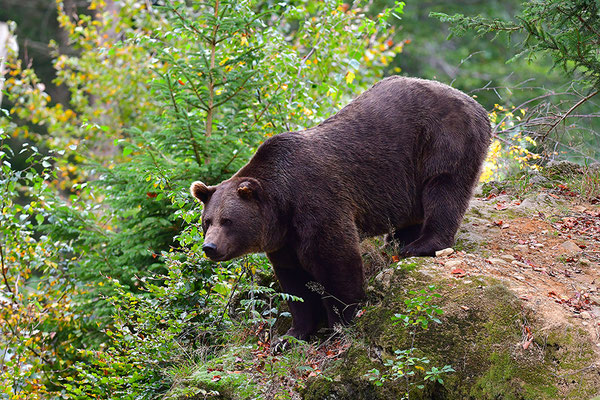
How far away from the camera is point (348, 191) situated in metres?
6.23

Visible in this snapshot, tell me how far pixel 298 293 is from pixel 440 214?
1485 millimetres

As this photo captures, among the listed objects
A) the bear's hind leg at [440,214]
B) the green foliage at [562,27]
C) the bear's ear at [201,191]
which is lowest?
the bear's hind leg at [440,214]

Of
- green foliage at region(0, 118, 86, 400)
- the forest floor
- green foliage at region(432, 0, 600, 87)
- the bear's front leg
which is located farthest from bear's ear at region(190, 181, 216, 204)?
green foliage at region(432, 0, 600, 87)

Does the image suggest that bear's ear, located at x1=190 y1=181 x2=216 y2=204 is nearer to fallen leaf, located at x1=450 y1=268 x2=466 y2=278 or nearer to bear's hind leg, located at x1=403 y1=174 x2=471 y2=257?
bear's hind leg, located at x1=403 y1=174 x2=471 y2=257

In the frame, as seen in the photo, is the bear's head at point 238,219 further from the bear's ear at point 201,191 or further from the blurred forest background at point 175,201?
the blurred forest background at point 175,201

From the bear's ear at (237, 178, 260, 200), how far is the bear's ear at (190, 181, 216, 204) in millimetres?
352

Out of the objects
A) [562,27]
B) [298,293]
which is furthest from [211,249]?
[562,27]

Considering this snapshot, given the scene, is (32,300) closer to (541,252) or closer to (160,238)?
(160,238)

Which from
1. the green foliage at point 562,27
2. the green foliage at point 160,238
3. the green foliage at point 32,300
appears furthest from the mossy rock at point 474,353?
the green foliage at point 32,300

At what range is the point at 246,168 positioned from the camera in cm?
626

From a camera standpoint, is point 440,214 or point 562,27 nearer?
point 440,214

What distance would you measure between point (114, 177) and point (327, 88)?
326 cm

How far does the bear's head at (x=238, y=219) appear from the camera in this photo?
5.83 meters

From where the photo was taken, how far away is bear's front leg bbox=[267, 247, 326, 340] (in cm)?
616
